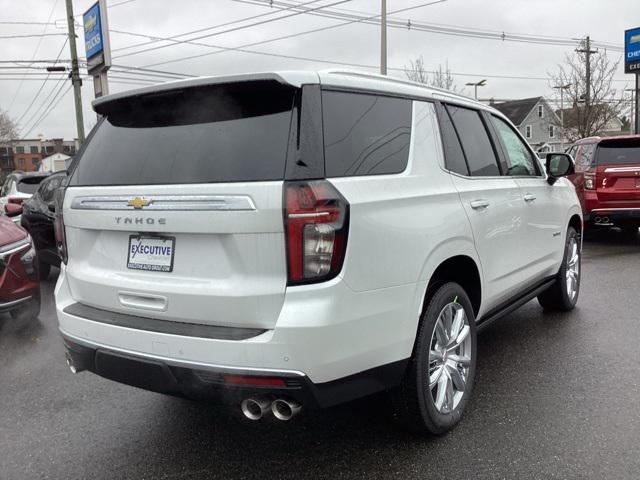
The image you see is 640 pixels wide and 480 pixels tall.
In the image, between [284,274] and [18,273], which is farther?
[18,273]

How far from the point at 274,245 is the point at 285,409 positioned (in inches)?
28.0

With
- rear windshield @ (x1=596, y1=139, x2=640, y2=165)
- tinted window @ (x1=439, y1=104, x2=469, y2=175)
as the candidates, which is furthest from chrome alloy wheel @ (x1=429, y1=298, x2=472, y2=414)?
rear windshield @ (x1=596, y1=139, x2=640, y2=165)

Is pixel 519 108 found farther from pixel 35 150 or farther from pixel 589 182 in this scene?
pixel 35 150

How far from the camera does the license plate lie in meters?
2.46

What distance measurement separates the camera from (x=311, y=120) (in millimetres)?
2291

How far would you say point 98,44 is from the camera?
54.5 ft

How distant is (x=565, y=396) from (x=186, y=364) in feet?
7.71

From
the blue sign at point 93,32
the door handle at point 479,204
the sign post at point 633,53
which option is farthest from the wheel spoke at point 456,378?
the sign post at point 633,53

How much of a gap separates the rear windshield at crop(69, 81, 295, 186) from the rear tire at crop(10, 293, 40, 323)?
2.77 meters

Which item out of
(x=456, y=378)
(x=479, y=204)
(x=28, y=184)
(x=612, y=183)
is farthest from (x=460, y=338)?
(x=28, y=184)

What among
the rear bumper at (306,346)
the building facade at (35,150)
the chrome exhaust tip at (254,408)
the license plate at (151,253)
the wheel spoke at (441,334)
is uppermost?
the building facade at (35,150)

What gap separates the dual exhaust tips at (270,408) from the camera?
2.30 metres

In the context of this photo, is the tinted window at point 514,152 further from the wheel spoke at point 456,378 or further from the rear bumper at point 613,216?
the rear bumper at point 613,216

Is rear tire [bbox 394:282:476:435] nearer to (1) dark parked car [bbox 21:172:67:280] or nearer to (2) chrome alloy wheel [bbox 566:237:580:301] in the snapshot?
(2) chrome alloy wheel [bbox 566:237:580:301]
